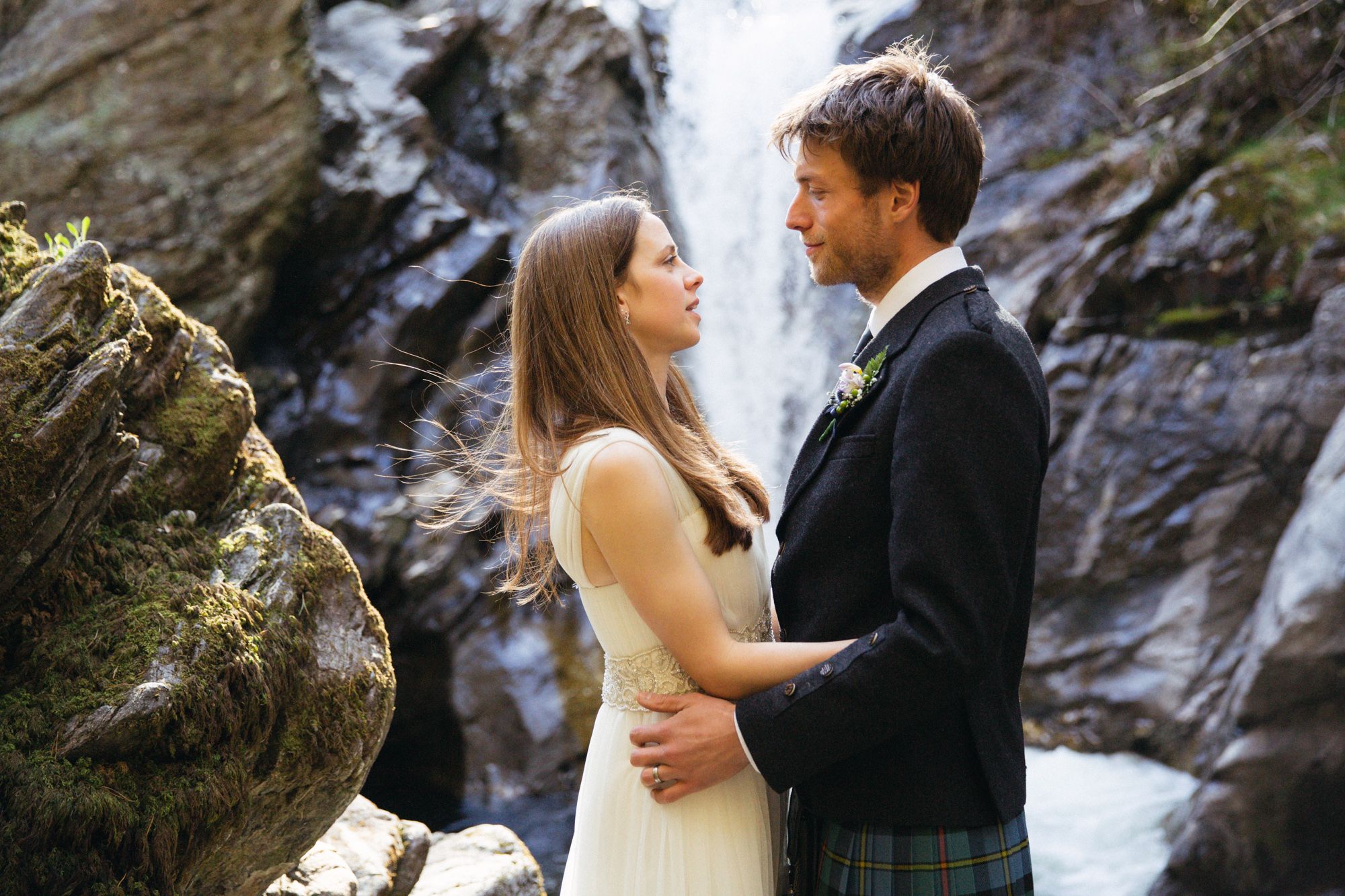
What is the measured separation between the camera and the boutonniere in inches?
84.5

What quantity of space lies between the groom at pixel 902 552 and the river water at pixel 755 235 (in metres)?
5.32

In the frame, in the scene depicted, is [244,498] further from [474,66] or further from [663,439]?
[474,66]

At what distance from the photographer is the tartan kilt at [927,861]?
6.62ft

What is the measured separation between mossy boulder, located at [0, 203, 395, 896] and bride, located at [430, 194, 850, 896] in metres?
0.68

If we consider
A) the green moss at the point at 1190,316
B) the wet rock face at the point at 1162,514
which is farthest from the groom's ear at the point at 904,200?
the green moss at the point at 1190,316

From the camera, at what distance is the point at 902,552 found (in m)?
1.87

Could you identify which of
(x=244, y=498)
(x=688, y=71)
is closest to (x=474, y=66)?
(x=688, y=71)

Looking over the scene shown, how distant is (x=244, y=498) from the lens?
9.84 ft

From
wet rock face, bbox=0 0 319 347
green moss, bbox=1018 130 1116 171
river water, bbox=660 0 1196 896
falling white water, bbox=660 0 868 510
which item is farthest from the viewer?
falling white water, bbox=660 0 868 510

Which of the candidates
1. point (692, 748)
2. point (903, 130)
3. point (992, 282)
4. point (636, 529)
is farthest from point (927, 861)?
point (992, 282)

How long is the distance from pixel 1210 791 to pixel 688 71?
355 inches

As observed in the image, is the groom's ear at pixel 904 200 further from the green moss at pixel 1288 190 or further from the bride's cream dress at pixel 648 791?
the green moss at pixel 1288 190

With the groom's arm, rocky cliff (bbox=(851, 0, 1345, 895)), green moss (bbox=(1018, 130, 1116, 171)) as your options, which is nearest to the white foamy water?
rocky cliff (bbox=(851, 0, 1345, 895))

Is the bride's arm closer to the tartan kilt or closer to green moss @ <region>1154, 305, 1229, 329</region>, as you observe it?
the tartan kilt
